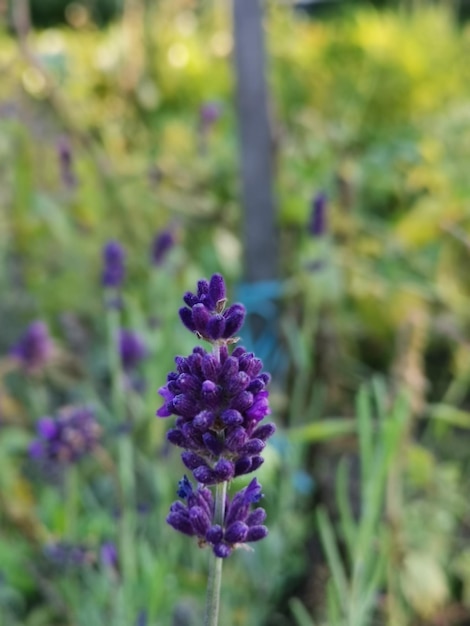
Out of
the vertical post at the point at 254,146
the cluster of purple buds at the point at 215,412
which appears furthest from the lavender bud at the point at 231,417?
the vertical post at the point at 254,146

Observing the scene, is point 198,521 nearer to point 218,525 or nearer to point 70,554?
point 218,525

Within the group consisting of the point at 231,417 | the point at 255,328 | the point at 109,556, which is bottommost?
the point at 231,417

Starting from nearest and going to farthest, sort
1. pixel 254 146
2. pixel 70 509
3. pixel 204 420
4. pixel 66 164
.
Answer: pixel 204 420 → pixel 70 509 → pixel 66 164 → pixel 254 146

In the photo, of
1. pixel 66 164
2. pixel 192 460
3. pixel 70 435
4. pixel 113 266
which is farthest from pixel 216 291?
pixel 66 164

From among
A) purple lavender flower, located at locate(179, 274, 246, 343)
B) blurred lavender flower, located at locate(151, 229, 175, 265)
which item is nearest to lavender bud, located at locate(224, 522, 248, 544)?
purple lavender flower, located at locate(179, 274, 246, 343)

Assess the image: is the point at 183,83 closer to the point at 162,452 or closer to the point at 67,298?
the point at 67,298

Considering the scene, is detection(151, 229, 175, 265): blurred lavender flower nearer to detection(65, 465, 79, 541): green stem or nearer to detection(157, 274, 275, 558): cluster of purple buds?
detection(65, 465, 79, 541): green stem

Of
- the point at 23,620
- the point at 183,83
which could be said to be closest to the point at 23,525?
the point at 23,620
